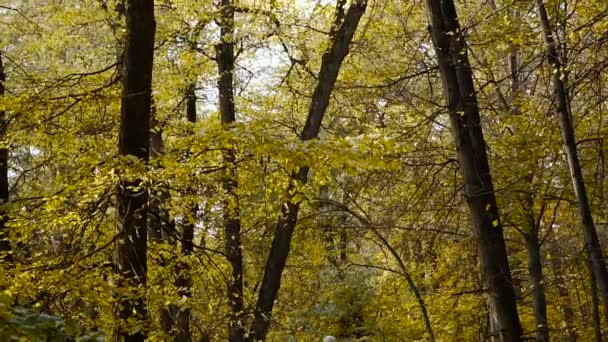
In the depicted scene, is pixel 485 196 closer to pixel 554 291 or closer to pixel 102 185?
pixel 102 185

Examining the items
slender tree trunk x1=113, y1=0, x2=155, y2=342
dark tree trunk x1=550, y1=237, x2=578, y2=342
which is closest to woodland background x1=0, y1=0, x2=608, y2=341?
slender tree trunk x1=113, y1=0, x2=155, y2=342

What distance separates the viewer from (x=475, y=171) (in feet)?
17.1

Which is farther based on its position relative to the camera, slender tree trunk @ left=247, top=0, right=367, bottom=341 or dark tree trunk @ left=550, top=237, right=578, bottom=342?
dark tree trunk @ left=550, top=237, right=578, bottom=342

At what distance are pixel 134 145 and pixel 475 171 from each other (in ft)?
9.01

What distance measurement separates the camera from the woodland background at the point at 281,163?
14.5ft

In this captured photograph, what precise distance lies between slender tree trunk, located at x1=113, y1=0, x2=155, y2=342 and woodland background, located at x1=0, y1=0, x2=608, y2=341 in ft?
0.05

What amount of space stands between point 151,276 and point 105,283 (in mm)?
1503

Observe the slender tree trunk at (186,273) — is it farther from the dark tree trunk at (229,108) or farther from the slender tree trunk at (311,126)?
the slender tree trunk at (311,126)

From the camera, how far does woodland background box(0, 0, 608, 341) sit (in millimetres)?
4414

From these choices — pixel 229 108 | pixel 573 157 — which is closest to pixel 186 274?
pixel 573 157

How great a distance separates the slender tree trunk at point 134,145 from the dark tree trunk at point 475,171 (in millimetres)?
2404

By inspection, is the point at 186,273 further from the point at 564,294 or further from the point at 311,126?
the point at 564,294

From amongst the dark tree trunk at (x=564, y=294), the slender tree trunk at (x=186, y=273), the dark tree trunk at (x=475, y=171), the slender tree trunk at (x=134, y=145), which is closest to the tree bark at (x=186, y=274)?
the slender tree trunk at (x=186, y=273)

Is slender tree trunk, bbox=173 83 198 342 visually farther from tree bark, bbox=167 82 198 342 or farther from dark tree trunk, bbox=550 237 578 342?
dark tree trunk, bbox=550 237 578 342
